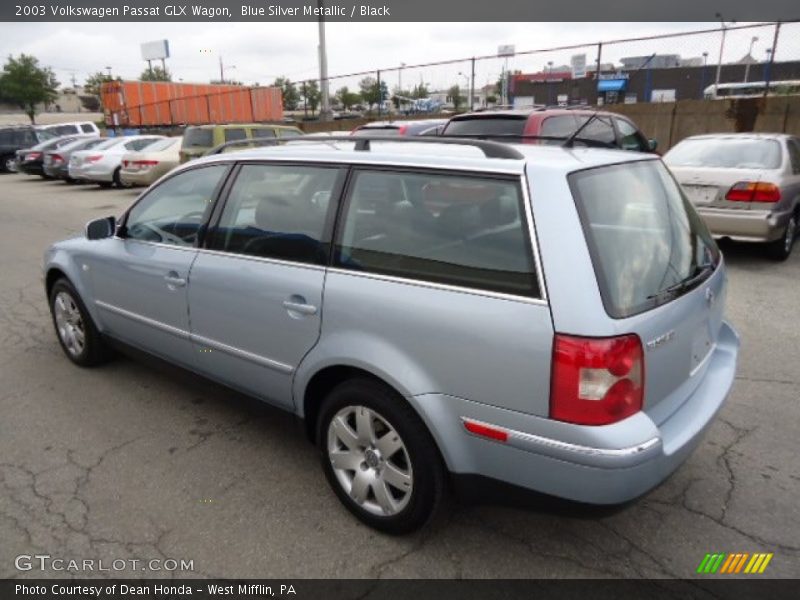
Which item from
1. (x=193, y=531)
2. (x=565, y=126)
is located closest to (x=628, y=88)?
(x=565, y=126)

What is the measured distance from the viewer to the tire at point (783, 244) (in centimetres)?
701

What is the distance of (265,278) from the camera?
2.86m

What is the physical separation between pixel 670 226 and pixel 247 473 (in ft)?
7.96

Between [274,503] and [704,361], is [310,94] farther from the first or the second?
[704,361]

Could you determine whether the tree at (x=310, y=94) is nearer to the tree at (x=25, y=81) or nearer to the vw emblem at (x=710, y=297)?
the vw emblem at (x=710, y=297)

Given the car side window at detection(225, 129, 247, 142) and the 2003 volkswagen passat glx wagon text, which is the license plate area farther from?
the car side window at detection(225, 129, 247, 142)

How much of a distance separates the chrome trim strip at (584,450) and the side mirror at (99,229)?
3147 mm

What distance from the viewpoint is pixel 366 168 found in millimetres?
2662

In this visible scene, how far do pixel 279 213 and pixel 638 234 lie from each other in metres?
1.69

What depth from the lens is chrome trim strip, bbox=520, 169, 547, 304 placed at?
6.76 ft

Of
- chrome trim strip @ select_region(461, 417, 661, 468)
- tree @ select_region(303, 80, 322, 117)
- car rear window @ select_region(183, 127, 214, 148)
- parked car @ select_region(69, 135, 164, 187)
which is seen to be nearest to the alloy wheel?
chrome trim strip @ select_region(461, 417, 661, 468)

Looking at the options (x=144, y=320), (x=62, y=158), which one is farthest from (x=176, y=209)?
(x=62, y=158)

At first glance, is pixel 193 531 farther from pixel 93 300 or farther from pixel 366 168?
pixel 93 300

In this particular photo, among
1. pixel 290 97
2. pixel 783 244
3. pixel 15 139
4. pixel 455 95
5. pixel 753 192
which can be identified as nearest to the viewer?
pixel 753 192
